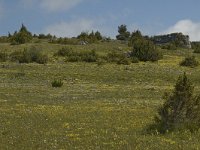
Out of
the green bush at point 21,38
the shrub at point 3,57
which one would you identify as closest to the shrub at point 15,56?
the shrub at point 3,57

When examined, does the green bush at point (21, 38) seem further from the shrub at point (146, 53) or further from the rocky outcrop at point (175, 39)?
the rocky outcrop at point (175, 39)

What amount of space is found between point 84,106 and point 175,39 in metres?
73.4

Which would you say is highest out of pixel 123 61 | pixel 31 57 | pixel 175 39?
pixel 175 39

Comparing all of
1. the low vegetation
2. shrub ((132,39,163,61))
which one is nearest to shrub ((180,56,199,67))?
the low vegetation

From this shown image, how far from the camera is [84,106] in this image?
31.3 metres

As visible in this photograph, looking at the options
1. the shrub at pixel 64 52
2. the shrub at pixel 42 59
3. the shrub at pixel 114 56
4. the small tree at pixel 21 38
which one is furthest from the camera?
the small tree at pixel 21 38

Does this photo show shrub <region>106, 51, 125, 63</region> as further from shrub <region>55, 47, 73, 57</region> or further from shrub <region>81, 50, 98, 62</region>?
shrub <region>55, 47, 73, 57</region>

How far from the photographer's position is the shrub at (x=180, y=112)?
21.1 m

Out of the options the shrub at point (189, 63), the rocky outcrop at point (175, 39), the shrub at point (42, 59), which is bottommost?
the shrub at point (189, 63)

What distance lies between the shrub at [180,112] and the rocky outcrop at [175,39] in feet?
253

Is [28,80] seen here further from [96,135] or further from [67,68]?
[96,135]

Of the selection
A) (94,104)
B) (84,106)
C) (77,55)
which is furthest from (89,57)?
(84,106)

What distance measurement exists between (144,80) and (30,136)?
3499 cm

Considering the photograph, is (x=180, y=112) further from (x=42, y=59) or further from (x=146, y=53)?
(x=146, y=53)
